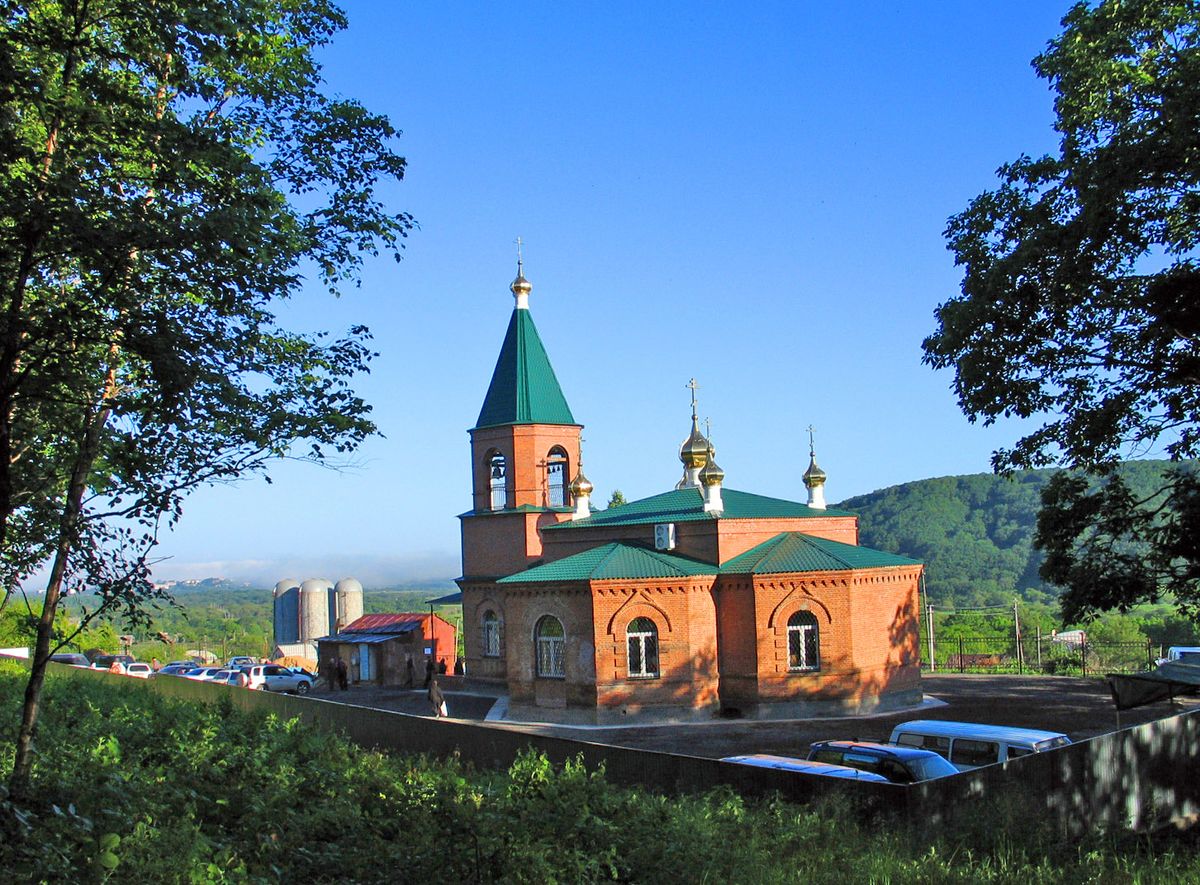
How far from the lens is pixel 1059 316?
13.1 m

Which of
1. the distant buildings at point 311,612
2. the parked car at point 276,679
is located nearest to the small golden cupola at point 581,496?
the parked car at point 276,679

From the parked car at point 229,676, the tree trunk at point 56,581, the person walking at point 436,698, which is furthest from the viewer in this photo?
the parked car at point 229,676

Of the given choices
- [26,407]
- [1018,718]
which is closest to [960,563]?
[1018,718]

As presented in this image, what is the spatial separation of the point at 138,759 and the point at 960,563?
128 m

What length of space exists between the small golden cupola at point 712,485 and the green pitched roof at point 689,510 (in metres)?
0.20

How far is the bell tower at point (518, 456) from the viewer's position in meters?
30.8

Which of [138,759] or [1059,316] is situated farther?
[1059,316]

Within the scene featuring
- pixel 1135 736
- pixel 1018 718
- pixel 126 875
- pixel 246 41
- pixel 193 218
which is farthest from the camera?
pixel 1018 718

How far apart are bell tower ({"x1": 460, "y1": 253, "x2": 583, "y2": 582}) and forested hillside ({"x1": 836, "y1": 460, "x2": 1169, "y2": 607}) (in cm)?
9851

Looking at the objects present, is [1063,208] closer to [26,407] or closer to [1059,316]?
[1059,316]

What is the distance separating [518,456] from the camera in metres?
30.8

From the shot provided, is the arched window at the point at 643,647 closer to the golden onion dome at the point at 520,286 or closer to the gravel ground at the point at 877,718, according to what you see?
the gravel ground at the point at 877,718

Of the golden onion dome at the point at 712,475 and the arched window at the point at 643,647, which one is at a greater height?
the golden onion dome at the point at 712,475

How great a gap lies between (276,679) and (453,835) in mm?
29377
